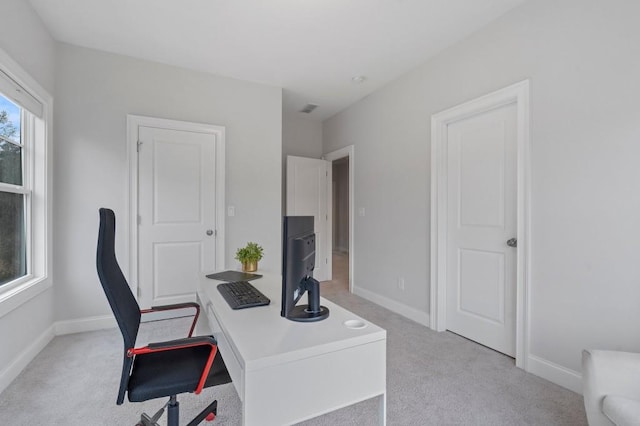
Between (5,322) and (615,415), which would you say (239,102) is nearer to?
(5,322)

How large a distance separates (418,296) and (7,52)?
150 inches

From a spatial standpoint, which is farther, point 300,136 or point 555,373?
point 300,136

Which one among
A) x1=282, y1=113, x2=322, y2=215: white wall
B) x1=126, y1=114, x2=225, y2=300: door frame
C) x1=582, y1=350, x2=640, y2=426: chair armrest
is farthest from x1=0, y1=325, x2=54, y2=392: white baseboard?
x1=582, y1=350, x2=640, y2=426: chair armrest

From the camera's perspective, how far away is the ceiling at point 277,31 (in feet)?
7.66

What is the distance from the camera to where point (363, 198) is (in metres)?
4.16

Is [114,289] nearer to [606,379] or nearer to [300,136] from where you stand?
[606,379]

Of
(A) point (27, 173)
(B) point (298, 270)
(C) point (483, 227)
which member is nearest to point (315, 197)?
(C) point (483, 227)

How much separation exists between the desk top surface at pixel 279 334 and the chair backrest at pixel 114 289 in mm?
335

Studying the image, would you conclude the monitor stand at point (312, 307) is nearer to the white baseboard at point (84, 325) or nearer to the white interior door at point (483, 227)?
the white interior door at point (483, 227)

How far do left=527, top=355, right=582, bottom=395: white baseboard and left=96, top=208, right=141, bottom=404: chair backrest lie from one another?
2480 millimetres

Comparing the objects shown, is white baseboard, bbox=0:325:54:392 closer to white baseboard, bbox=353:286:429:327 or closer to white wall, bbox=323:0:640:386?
white baseboard, bbox=353:286:429:327

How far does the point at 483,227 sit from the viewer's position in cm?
268

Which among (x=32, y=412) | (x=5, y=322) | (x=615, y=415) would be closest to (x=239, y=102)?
(x=5, y=322)

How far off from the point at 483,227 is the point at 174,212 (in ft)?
9.89
